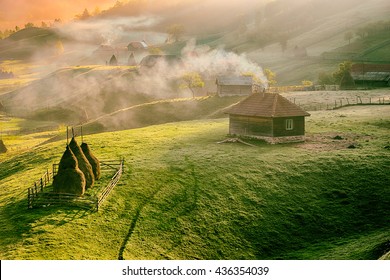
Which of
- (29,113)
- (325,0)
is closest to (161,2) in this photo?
(29,113)

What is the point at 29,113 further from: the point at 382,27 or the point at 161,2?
the point at 382,27

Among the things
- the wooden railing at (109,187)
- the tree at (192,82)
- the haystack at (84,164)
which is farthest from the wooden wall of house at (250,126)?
the tree at (192,82)

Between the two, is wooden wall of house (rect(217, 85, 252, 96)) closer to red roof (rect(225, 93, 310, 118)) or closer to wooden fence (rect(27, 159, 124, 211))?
red roof (rect(225, 93, 310, 118))

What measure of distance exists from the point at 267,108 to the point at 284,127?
107 inches

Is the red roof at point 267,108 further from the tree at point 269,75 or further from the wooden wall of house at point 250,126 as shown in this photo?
the tree at point 269,75

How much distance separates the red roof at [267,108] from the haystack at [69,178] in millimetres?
22387

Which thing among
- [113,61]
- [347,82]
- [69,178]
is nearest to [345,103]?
[347,82]

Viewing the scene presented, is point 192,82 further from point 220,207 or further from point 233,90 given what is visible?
point 220,207

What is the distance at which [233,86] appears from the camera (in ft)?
316

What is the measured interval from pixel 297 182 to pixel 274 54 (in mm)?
133017

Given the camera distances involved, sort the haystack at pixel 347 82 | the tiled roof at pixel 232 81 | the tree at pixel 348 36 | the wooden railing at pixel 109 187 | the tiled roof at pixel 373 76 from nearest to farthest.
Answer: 1. the wooden railing at pixel 109 187
2. the tiled roof at pixel 232 81
3. the haystack at pixel 347 82
4. the tiled roof at pixel 373 76
5. the tree at pixel 348 36

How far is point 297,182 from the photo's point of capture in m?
38.1

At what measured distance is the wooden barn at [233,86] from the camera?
9556cm

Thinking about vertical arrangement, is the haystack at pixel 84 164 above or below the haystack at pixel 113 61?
below
